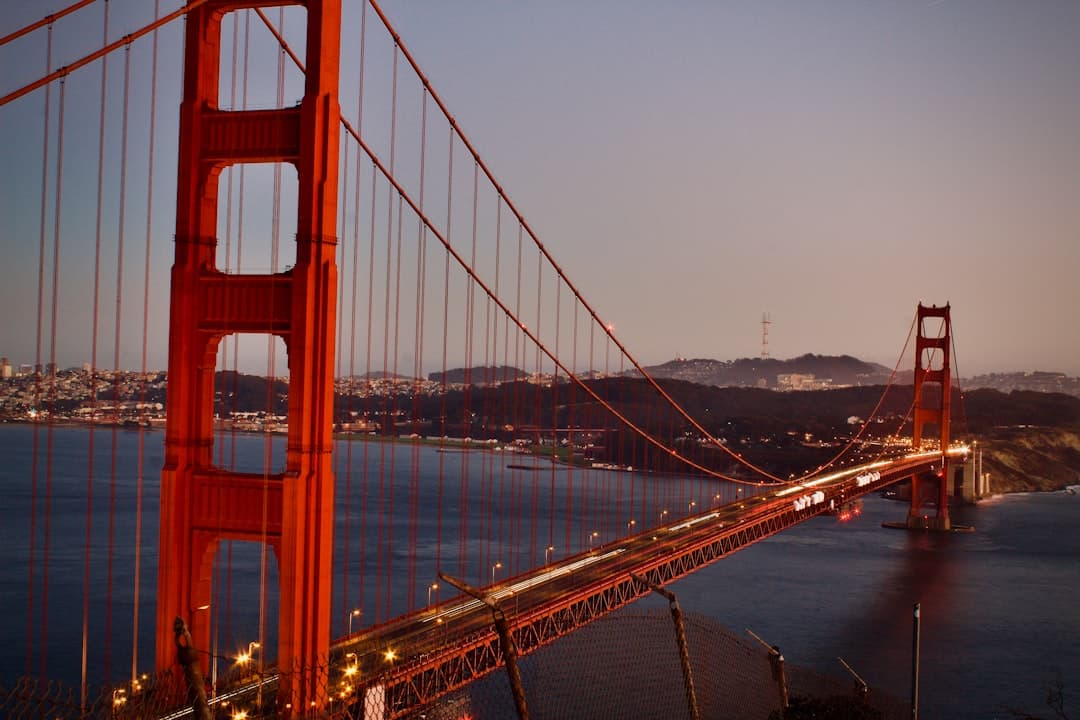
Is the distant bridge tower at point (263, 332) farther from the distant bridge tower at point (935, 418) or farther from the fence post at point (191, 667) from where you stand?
the distant bridge tower at point (935, 418)

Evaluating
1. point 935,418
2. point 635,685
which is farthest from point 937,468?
point 635,685

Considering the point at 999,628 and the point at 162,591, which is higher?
the point at 162,591

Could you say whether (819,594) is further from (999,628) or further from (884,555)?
(884,555)

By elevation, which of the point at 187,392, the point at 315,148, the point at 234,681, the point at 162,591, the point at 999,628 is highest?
the point at 315,148

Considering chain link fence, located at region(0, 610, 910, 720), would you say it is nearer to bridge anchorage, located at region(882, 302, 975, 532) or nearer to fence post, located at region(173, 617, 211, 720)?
fence post, located at region(173, 617, 211, 720)

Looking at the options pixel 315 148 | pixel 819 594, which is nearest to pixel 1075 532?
pixel 819 594

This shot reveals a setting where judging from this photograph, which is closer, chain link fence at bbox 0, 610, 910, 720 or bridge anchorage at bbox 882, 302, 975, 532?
chain link fence at bbox 0, 610, 910, 720

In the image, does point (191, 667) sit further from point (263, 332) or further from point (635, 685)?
point (635, 685)

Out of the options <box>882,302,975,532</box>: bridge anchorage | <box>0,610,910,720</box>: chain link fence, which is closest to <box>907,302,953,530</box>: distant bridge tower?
<box>882,302,975,532</box>: bridge anchorage

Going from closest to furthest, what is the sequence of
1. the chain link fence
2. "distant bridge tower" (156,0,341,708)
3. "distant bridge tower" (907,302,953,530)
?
"distant bridge tower" (156,0,341,708)
the chain link fence
"distant bridge tower" (907,302,953,530)
